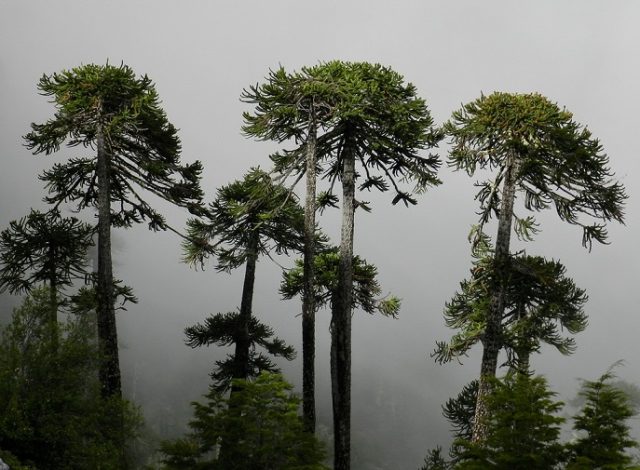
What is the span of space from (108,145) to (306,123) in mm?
6252

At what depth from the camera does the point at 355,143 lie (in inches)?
600

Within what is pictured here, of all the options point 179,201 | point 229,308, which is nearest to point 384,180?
point 179,201

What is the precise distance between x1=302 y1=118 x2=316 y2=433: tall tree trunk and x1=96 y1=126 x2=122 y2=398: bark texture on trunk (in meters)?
5.34

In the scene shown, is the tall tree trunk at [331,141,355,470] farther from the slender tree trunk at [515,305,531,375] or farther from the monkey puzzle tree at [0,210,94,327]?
the monkey puzzle tree at [0,210,94,327]

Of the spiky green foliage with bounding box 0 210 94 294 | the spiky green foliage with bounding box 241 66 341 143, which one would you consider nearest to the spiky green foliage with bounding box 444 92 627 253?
the spiky green foliage with bounding box 241 66 341 143

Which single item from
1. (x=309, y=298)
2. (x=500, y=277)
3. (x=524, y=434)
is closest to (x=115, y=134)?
(x=309, y=298)

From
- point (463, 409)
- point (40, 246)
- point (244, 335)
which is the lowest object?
point (463, 409)

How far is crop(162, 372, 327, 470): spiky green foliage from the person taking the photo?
7863mm

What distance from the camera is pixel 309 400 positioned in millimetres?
13844

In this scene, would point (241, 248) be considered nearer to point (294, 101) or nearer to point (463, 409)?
point (294, 101)

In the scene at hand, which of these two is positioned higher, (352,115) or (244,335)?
(352,115)

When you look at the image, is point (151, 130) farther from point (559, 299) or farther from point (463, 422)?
point (463, 422)

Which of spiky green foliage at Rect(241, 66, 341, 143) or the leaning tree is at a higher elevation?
spiky green foliage at Rect(241, 66, 341, 143)

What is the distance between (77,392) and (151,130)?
8.14 m
